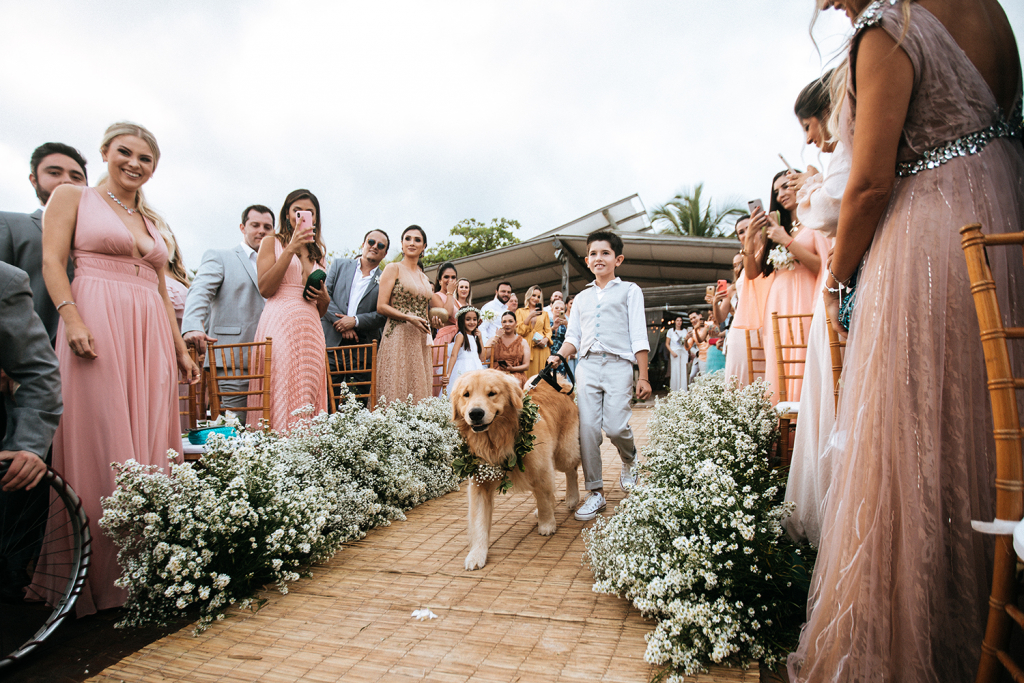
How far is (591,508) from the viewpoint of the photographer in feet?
13.3

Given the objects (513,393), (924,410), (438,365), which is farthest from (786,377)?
(438,365)

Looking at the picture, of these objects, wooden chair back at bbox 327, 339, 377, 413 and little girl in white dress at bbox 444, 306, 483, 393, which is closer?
wooden chair back at bbox 327, 339, 377, 413

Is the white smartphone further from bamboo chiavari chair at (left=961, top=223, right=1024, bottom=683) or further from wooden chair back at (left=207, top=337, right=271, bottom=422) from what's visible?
bamboo chiavari chair at (left=961, top=223, right=1024, bottom=683)

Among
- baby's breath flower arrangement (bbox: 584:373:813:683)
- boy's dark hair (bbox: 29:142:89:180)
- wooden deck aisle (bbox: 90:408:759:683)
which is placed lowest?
wooden deck aisle (bbox: 90:408:759:683)

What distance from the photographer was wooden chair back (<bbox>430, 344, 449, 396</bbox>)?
7.61 m

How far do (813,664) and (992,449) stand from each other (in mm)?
842

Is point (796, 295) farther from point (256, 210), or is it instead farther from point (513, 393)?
point (256, 210)

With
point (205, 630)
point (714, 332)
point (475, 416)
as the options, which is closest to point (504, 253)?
point (714, 332)

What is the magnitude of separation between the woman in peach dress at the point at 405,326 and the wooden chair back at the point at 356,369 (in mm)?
174

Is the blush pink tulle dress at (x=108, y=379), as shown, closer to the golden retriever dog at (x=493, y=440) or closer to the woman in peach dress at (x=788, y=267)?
the golden retriever dog at (x=493, y=440)

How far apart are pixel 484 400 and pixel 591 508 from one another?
138 cm

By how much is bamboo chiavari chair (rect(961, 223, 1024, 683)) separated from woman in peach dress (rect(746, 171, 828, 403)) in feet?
9.67

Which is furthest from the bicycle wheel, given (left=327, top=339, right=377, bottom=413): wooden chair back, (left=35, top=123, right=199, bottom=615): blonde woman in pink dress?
(left=327, top=339, right=377, bottom=413): wooden chair back

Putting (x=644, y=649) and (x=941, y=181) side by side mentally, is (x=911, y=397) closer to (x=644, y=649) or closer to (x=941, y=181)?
(x=941, y=181)
